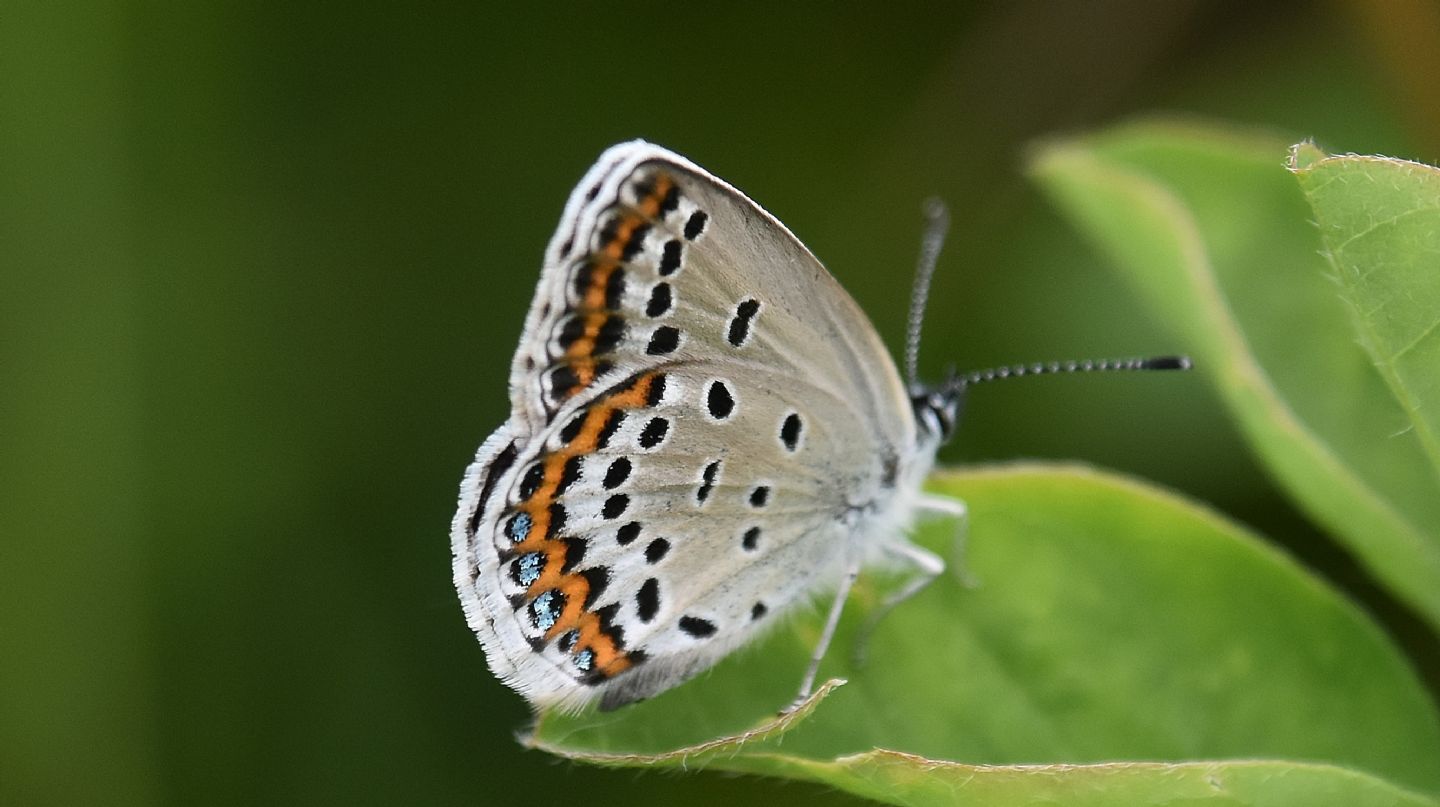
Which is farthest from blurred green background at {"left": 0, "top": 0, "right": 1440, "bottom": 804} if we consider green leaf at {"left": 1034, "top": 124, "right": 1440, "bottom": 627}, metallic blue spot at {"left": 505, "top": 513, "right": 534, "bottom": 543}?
metallic blue spot at {"left": 505, "top": 513, "right": 534, "bottom": 543}

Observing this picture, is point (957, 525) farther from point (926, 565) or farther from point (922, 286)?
point (922, 286)

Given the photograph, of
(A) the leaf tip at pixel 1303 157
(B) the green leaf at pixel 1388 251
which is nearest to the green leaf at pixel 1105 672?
(B) the green leaf at pixel 1388 251

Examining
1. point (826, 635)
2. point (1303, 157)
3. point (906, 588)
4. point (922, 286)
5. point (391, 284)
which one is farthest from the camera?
point (391, 284)

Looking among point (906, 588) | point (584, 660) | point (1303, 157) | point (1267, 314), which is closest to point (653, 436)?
point (584, 660)

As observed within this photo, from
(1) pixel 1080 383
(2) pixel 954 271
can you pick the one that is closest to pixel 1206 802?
(1) pixel 1080 383

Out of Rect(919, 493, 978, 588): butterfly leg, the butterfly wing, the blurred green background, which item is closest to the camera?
the butterfly wing

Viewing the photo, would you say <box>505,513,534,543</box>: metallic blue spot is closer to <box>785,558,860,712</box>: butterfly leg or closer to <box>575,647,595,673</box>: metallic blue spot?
<box>575,647,595,673</box>: metallic blue spot

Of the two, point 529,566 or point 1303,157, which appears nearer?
point 1303,157
